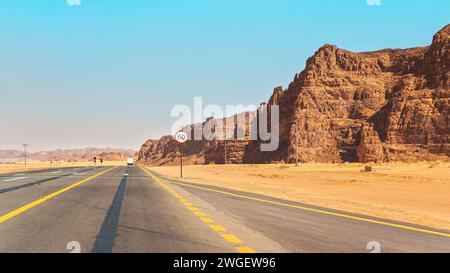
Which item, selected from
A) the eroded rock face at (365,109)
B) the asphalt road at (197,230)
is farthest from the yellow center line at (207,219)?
the eroded rock face at (365,109)

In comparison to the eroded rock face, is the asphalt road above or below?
below

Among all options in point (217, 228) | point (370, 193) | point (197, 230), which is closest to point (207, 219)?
point (217, 228)

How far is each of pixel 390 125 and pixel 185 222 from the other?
10084cm

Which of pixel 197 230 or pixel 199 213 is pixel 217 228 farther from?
pixel 199 213

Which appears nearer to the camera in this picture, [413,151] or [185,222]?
[185,222]

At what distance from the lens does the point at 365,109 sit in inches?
4732

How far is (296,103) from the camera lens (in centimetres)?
12312

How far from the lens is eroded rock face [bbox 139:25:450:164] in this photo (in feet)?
321

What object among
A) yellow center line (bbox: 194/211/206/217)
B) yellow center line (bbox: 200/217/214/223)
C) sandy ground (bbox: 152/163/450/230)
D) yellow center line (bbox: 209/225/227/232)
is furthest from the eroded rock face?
yellow center line (bbox: 209/225/227/232)

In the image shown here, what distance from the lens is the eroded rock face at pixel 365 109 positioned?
97938 mm

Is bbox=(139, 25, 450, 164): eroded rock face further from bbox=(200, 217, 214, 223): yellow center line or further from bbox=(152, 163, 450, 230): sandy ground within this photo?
bbox=(200, 217, 214, 223): yellow center line

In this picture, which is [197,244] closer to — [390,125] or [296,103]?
[390,125]
